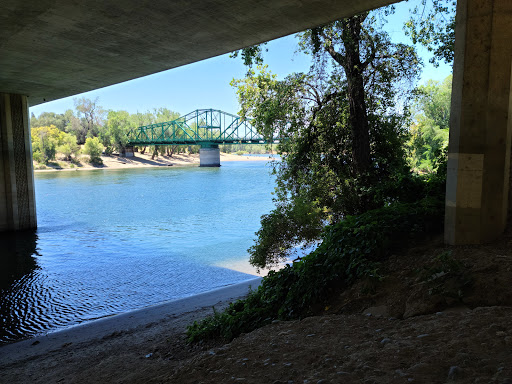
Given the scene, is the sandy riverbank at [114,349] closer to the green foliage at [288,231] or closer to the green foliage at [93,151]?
the green foliage at [288,231]

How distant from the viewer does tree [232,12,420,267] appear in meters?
9.95

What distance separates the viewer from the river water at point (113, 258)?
959cm

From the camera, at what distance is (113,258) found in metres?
15.0

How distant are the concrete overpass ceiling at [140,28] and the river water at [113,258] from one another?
511 cm

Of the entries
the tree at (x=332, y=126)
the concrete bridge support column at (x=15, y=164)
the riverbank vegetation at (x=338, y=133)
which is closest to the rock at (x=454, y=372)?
the riverbank vegetation at (x=338, y=133)

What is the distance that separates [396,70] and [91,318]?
1018 centimetres

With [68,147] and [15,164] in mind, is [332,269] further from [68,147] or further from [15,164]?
[68,147]

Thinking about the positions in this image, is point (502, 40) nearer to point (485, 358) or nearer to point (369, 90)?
point (485, 358)

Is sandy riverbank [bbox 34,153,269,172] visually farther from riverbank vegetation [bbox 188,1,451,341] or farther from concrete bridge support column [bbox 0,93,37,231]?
riverbank vegetation [bbox 188,1,451,341]

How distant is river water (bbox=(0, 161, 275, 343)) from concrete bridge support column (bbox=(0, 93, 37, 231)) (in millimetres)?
1379

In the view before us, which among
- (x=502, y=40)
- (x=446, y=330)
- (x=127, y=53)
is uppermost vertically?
(x=127, y=53)

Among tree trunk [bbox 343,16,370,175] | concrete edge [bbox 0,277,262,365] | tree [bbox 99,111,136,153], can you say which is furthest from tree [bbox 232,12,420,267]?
tree [bbox 99,111,136,153]

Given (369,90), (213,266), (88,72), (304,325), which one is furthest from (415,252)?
(88,72)

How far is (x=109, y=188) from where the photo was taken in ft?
143
